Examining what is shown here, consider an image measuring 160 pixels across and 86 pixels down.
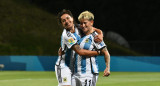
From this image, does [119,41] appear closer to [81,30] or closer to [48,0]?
[48,0]

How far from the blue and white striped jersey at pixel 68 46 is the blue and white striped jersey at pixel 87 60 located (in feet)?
0.47

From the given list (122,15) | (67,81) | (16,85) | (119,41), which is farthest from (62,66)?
(122,15)

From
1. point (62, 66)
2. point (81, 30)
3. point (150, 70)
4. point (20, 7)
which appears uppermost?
point (20, 7)

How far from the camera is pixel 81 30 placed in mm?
6832

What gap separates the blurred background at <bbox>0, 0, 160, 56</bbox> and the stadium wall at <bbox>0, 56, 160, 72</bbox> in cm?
904

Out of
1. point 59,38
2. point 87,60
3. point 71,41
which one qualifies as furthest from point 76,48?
point 59,38

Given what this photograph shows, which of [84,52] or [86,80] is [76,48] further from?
[86,80]

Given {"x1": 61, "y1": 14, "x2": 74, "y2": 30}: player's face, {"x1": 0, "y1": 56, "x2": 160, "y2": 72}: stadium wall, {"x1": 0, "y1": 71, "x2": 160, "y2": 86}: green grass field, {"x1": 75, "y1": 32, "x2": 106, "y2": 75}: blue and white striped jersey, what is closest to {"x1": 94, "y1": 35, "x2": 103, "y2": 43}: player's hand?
{"x1": 75, "y1": 32, "x2": 106, "y2": 75}: blue and white striped jersey

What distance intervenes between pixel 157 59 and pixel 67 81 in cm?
1782

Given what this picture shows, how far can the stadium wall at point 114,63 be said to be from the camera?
24.0m

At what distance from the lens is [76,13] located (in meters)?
51.0

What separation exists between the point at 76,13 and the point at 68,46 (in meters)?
Answer: 44.3

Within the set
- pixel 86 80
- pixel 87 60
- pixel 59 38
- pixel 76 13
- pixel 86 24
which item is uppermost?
pixel 76 13

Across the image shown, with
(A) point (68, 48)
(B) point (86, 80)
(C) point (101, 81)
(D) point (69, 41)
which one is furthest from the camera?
(C) point (101, 81)
